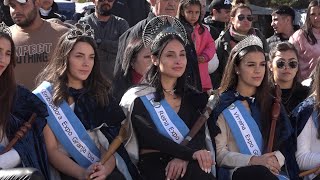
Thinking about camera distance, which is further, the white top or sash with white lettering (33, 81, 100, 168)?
the white top

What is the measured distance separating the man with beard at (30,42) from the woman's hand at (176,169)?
150 cm

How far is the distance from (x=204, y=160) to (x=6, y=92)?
4.27 ft

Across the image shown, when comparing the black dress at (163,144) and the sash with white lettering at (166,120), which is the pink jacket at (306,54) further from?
the sash with white lettering at (166,120)

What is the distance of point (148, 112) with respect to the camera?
172 inches

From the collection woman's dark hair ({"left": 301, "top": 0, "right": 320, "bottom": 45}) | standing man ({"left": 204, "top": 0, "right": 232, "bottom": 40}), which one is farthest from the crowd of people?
standing man ({"left": 204, "top": 0, "right": 232, "bottom": 40})

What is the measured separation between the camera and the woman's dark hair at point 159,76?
14.6ft

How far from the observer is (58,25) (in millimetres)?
5250

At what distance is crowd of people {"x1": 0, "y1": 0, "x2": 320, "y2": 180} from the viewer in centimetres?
410

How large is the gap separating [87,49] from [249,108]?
4.04 feet

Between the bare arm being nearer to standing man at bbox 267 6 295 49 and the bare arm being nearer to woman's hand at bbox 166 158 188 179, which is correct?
woman's hand at bbox 166 158 188 179

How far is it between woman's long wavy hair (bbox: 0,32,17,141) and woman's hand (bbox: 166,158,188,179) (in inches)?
41.1

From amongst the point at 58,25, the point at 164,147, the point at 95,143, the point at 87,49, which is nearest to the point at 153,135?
the point at 164,147

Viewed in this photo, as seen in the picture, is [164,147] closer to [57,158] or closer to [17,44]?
[57,158]

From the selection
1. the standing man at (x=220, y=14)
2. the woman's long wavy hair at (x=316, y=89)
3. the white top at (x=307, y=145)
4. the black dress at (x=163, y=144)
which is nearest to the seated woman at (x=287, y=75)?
the woman's long wavy hair at (x=316, y=89)
